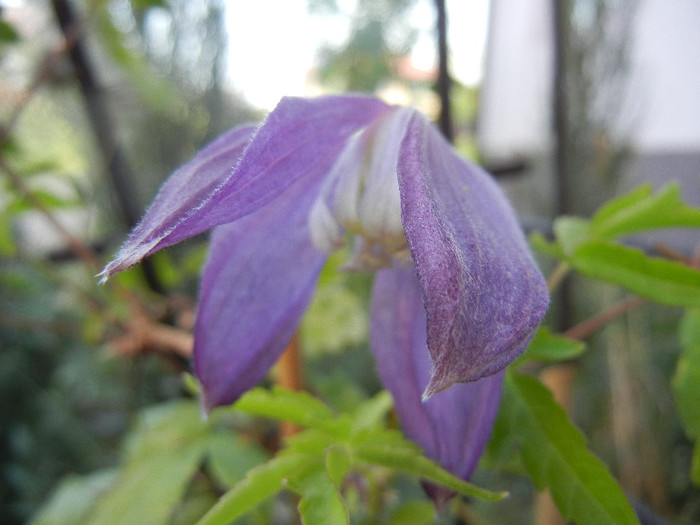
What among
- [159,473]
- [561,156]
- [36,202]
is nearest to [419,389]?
[159,473]

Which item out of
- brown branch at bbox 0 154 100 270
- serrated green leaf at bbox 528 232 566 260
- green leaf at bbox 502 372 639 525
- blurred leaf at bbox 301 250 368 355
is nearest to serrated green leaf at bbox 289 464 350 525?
green leaf at bbox 502 372 639 525

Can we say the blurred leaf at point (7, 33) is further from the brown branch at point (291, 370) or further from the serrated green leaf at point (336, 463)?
the serrated green leaf at point (336, 463)

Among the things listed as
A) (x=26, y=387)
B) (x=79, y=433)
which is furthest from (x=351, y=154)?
(x=26, y=387)

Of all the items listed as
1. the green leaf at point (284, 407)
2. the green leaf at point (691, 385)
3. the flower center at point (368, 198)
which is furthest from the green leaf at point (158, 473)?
the green leaf at point (691, 385)

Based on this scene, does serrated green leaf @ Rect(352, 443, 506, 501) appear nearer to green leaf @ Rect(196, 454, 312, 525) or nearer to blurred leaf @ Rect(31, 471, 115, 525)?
green leaf @ Rect(196, 454, 312, 525)

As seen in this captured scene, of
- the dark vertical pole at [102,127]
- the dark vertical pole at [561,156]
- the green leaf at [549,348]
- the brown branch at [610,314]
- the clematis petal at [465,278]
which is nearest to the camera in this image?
the clematis petal at [465,278]

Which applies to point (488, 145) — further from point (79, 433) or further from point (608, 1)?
point (79, 433)

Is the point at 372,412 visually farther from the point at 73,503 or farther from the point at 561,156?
the point at 561,156
